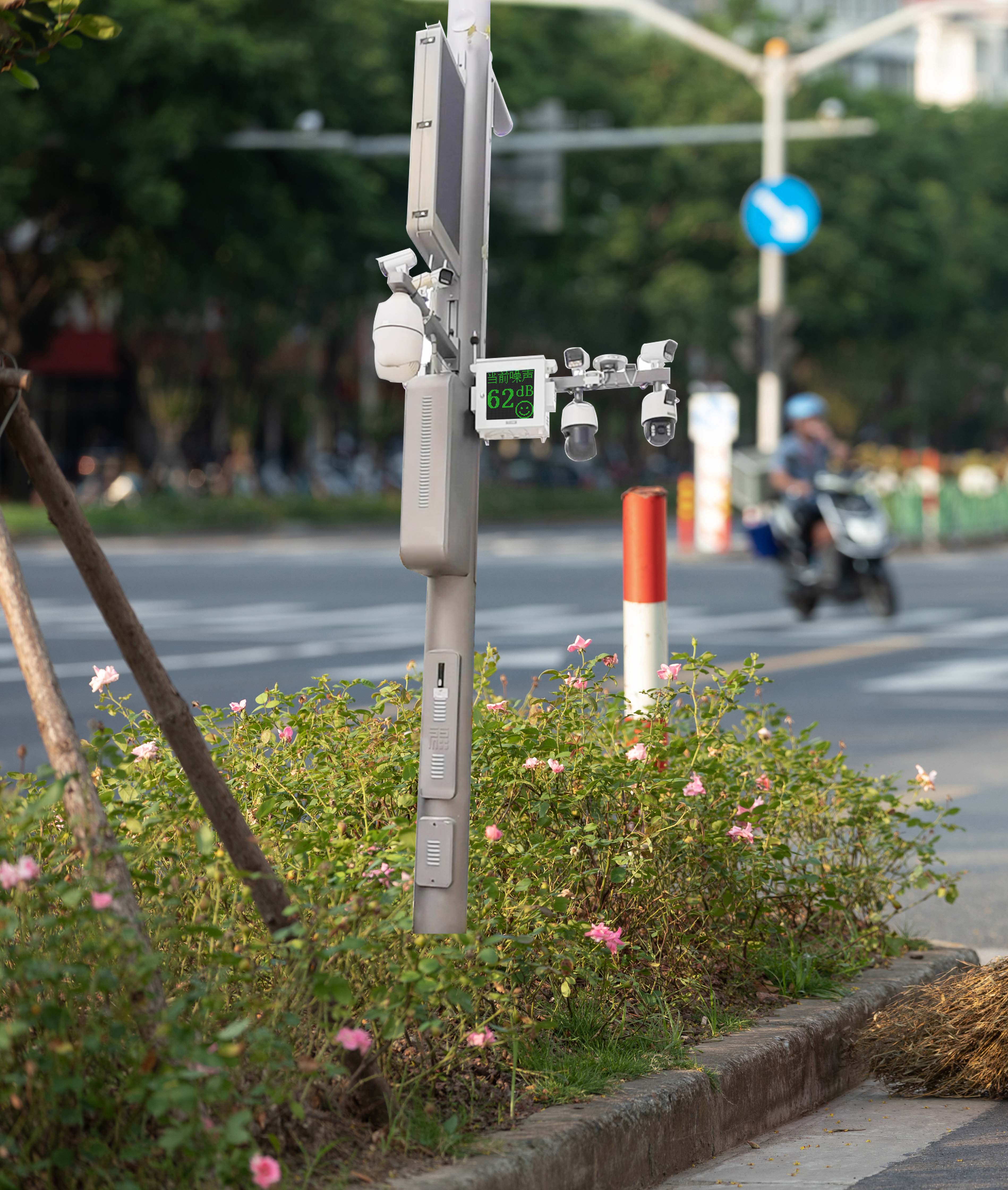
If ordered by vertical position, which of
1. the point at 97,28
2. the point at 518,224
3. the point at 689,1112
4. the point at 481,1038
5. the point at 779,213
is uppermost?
the point at 518,224

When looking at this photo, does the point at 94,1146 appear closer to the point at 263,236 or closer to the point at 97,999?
the point at 97,999

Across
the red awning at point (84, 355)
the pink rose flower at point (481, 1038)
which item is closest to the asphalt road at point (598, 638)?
the pink rose flower at point (481, 1038)

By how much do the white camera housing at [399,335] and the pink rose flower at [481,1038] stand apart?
3.79ft

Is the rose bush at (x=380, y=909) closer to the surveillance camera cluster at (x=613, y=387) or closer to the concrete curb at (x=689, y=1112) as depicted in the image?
the concrete curb at (x=689, y=1112)

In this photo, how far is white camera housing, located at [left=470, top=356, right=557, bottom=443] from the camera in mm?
3881

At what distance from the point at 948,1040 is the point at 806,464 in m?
13.9

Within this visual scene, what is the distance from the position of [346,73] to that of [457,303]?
1347 inches

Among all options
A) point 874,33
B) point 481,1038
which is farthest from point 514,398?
point 874,33

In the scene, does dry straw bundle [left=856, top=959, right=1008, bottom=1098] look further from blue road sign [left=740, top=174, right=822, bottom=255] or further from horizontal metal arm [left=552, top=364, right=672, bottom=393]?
blue road sign [left=740, top=174, right=822, bottom=255]

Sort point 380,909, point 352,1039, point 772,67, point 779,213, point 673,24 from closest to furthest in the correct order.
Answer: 1. point 352,1039
2. point 380,909
3. point 673,24
4. point 772,67
5. point 779,213

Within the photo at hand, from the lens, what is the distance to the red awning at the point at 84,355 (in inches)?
2030

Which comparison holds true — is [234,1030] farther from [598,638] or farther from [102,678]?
[598,638]

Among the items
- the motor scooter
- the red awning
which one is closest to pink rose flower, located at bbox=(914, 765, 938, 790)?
the motor scooter

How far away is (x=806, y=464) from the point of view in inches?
728
